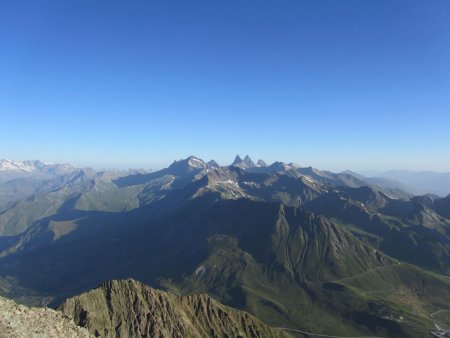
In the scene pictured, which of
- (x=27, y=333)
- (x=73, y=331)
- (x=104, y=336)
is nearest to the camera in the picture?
(x=27, y=333)

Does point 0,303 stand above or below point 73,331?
above

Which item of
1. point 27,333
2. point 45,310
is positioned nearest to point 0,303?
point 27,333

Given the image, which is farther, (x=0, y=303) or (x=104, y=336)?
(x=104, y=336)

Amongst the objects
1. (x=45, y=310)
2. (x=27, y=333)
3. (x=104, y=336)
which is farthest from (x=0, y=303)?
(x=104, y=336)

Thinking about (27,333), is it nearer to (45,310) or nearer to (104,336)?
(45,310)

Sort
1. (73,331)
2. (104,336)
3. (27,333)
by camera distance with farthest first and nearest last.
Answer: (104,336), (73,331), (27,333)

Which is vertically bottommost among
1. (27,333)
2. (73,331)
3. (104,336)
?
(104,336)
